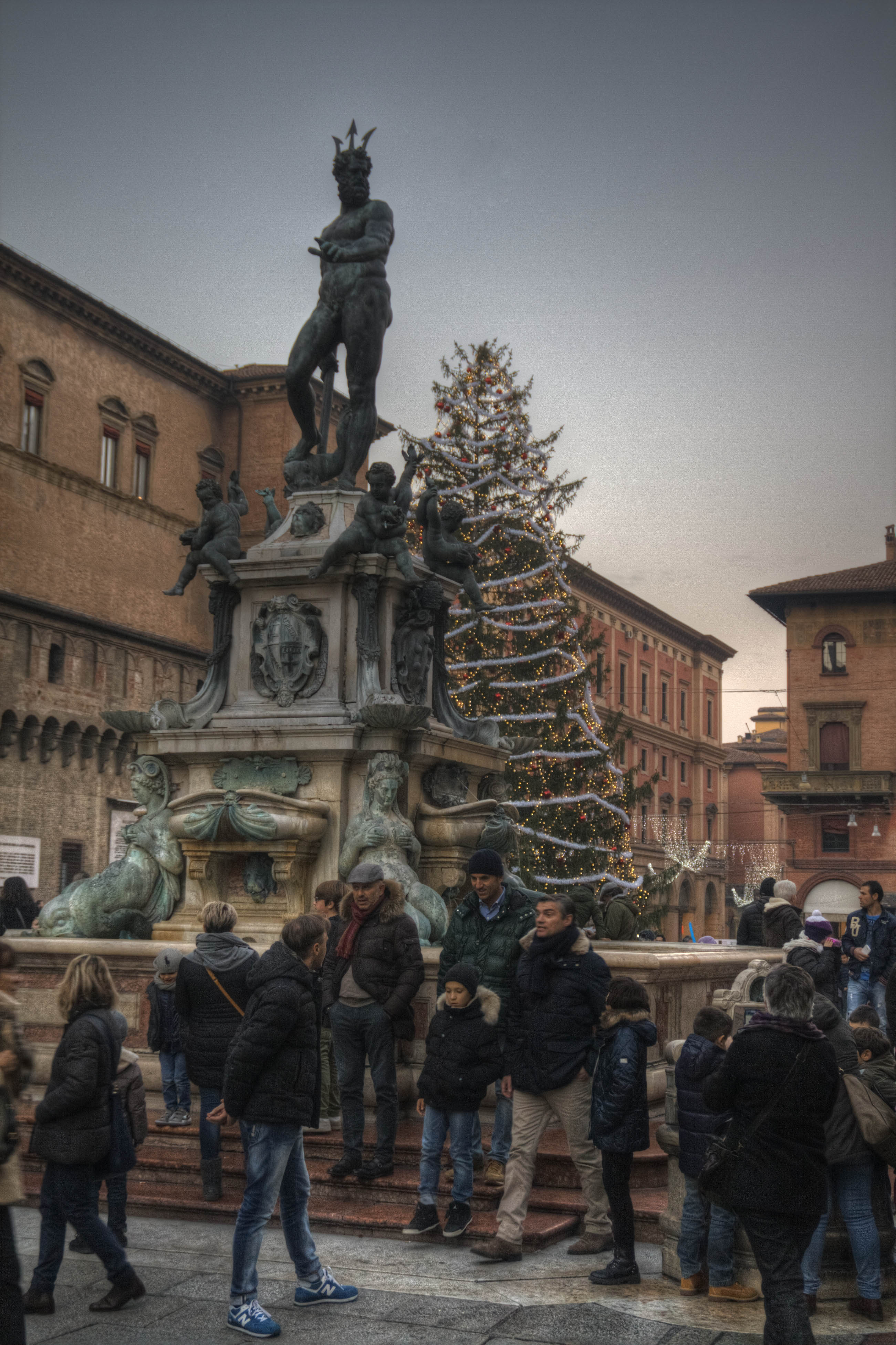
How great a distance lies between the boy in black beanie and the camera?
670cm

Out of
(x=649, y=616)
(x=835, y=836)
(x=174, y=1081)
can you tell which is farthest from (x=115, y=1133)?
(x=649, y=616)

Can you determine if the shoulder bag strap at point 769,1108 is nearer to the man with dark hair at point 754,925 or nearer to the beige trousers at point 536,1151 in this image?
the beige trousers at point 536,1151

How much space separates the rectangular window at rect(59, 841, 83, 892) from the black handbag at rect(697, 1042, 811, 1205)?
3831 centimetres

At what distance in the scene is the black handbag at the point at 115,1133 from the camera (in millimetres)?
5828

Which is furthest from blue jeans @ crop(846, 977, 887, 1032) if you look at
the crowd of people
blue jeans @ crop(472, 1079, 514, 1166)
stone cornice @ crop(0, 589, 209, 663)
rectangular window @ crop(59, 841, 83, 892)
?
stone cornice @ crop(0, 589, 209, 663)

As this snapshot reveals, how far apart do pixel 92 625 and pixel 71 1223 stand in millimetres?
40080

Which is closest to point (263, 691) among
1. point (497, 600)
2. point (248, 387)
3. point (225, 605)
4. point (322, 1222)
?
point (225, 605)

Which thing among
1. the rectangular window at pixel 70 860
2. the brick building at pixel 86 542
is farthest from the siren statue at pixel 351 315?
the rectangular window at pixel 70 860

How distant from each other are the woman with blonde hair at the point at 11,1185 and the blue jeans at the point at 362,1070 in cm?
285

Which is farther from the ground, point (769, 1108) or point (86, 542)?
point (86, 542)

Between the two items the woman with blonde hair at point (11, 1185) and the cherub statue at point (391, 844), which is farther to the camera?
the cherub statue at point (391, 844)

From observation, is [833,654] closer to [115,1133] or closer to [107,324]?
[107,324]

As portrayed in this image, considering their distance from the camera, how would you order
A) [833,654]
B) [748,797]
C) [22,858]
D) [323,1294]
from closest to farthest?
1. [323,1294]
2. [22,858]
3. [833,654]
4. [748,797]

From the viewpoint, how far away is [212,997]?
718cm
